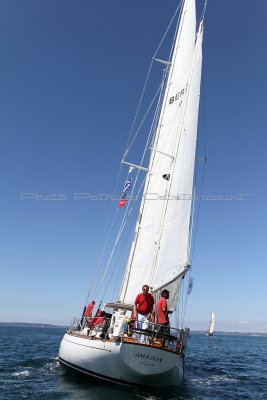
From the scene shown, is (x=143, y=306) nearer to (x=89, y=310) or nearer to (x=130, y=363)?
(x=130, y=363)

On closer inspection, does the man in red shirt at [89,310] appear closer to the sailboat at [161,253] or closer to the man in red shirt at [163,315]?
the sailboat at [161,253]

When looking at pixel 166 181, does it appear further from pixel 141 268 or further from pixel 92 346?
pixel 92 346

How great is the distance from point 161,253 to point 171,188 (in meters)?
3.11

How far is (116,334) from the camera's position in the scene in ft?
43.4

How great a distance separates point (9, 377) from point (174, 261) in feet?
26.0

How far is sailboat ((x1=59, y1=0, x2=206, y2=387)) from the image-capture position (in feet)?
40.8

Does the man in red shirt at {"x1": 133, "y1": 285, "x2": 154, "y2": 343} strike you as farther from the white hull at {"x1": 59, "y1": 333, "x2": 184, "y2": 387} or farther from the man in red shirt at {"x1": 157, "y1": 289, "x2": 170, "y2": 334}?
the white hull at {"x1": 59, "y1": 333, "x2": 184, "y2": 387}

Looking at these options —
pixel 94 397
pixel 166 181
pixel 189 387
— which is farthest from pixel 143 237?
pixel 94 397

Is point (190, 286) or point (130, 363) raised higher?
point (190, 286)

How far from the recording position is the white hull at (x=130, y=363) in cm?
1212

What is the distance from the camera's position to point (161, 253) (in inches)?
621

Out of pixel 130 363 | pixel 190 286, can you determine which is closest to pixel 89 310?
pixel 190 286

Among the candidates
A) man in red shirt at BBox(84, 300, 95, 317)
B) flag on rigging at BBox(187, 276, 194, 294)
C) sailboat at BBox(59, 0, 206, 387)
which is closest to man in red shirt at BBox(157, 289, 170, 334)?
sailboat at BBox(59, 0, 206, 387)

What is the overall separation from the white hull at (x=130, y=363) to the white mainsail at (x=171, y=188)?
3.23 meters
